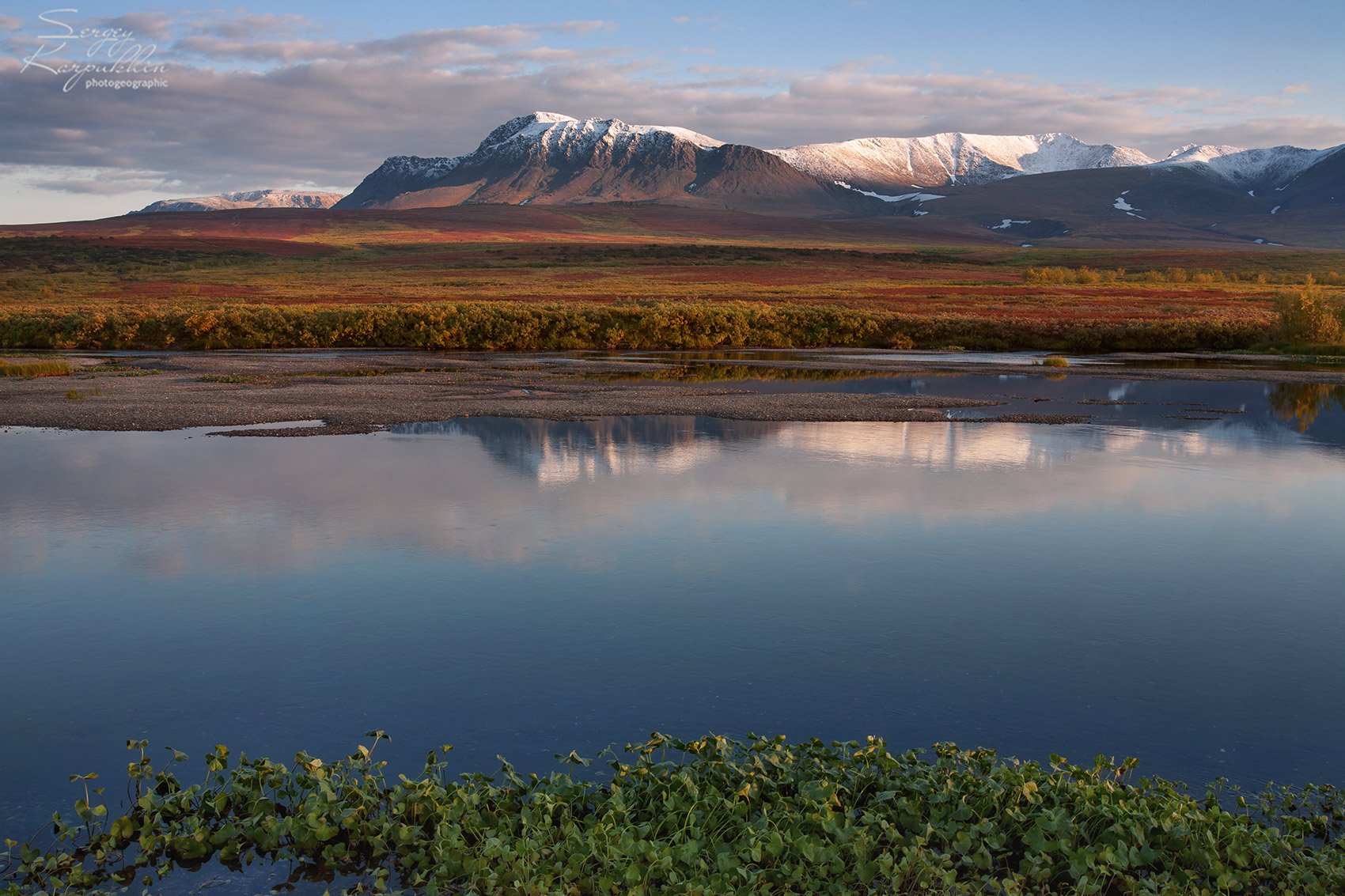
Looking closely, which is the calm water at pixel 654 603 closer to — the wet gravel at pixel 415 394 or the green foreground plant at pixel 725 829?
the green foreground plant at pixel 725 829

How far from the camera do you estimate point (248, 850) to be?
20.6 feet

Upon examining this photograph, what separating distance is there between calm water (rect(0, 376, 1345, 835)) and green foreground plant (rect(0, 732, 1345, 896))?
67 cm

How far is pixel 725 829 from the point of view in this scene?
600 cm

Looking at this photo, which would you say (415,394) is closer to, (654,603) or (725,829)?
(654,603)

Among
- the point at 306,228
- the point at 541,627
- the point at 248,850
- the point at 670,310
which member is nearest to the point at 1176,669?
the point at 541,627

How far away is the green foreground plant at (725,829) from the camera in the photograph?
559 cm

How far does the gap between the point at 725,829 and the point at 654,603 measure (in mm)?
4704

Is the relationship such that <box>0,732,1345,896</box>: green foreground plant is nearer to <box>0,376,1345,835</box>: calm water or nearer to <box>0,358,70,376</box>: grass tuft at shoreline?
<box>0,376,1345,835</box>: calm water

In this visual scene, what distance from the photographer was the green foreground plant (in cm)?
559

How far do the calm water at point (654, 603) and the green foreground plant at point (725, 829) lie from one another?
67 centimetres

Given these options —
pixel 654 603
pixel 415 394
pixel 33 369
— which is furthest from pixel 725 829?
pixel 33 369

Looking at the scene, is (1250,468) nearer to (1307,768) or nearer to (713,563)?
(713,563)

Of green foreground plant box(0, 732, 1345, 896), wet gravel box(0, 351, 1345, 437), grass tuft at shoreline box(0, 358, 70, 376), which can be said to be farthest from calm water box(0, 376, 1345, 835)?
grass tuft at shoreline box(0, 358, 70, 376)

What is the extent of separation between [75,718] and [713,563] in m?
6.16
